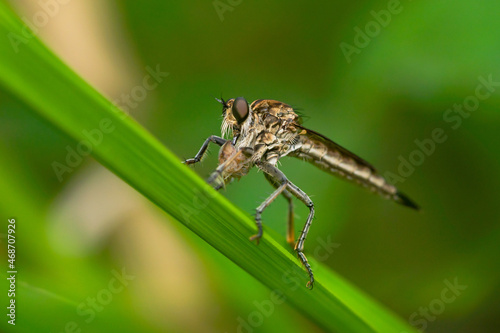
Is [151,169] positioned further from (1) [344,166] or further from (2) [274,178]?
(1) [344,166]

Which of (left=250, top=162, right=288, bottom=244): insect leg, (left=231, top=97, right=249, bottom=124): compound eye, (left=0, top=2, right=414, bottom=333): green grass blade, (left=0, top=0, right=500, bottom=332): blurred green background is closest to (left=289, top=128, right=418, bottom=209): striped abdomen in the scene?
(left=0, top=0, right=500, bottom=332): blurred green background

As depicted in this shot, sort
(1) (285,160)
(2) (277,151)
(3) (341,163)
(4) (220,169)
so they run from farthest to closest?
(1) (285,160), (3) (341,163), (2) (277,151), (4) (220,169)

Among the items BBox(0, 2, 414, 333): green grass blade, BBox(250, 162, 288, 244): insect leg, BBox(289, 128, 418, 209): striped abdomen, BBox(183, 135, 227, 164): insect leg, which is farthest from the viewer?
BBox(289, 128, 418, 209): striped abdomen

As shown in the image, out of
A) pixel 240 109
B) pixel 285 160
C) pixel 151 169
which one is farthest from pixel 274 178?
pixel 151 169

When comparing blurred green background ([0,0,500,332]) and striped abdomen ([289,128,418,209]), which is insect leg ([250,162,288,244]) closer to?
striped abdomen ([289,128,418,209])

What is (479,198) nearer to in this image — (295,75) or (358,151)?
(358,151)

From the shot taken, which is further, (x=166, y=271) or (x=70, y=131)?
(x=166, y=271)

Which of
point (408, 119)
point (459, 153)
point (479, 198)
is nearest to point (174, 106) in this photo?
point (408, 119)
